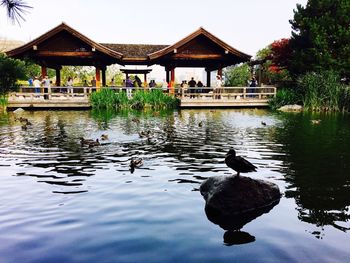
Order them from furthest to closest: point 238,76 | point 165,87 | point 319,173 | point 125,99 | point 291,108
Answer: point 238,76
point 165,87
point 125,99
point 291,108
point 319,173

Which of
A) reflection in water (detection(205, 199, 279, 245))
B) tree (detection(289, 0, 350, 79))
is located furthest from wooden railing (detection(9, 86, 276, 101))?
reflection in water (detection(205, 199, 279, 245))

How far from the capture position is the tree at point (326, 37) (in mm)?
23250

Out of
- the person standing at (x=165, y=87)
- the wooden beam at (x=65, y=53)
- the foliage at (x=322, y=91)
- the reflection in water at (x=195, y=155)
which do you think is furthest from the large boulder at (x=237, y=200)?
the wooden beam at (x=65, y=53)

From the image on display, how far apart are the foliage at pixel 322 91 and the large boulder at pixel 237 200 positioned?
17855mm

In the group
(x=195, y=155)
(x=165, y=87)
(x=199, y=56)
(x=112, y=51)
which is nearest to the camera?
(x=195, y=155)

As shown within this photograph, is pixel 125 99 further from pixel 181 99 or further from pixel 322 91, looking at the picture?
pixel 322 91

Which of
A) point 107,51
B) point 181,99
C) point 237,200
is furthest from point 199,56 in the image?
point 237,200

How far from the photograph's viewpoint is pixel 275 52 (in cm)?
2736

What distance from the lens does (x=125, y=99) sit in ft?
75.4

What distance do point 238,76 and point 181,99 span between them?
16850 millimetres

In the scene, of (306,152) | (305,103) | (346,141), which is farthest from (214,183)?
(305,103)

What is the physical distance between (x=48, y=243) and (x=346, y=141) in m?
9.91

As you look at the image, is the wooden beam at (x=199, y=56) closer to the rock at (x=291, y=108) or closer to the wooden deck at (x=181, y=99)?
the wooden deck at (x=181, y=99)

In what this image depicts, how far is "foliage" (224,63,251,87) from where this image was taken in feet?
126
